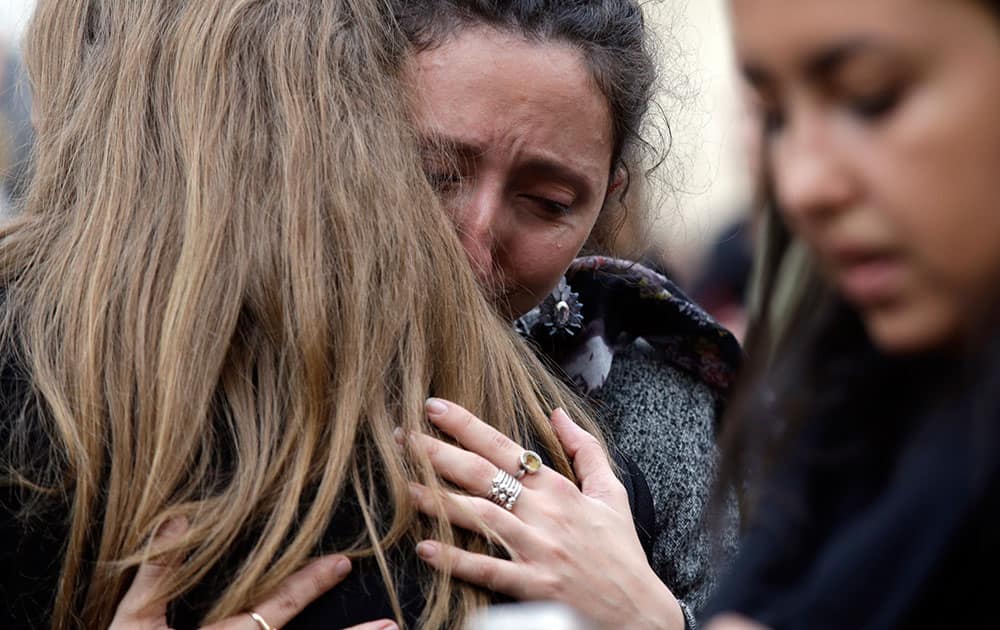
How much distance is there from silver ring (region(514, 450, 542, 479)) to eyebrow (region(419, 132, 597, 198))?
18.6 inches

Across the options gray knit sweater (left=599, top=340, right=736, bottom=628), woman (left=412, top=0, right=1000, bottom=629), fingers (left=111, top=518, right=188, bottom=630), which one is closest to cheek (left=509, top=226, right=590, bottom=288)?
gray knit sweater (left=599, top=340, right=736, bottom=628)

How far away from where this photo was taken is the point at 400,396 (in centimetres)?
144

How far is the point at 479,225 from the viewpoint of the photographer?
179 cm

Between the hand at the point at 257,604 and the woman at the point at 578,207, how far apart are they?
22.8 inches

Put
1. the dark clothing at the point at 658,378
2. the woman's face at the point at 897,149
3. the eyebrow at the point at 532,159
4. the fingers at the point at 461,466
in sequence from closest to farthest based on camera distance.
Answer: the woman's face at the point at 897,149 < the fingers at the point at 461,466 < the eyebrow at the point at 532,159 < the dark clothing at the point at 658,378

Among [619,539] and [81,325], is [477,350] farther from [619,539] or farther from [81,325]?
[81,325]

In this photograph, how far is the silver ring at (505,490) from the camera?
1454 mm

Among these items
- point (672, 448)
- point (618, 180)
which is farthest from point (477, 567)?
point (618, 180)

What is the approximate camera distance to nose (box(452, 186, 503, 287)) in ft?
5.84

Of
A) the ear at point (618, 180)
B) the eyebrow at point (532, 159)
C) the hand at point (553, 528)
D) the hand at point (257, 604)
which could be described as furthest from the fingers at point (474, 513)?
the ear at point (618, 180)

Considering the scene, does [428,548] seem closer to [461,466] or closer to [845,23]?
[461,466]

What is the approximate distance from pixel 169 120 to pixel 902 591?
Result: 1.11 m

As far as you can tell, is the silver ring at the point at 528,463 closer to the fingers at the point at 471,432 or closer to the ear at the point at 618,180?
the fingers at the point at 471,432

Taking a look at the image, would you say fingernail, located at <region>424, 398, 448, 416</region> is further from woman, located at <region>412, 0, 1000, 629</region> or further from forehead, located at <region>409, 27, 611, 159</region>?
woman, located at <region>412, 0, 1000, 629</region>
